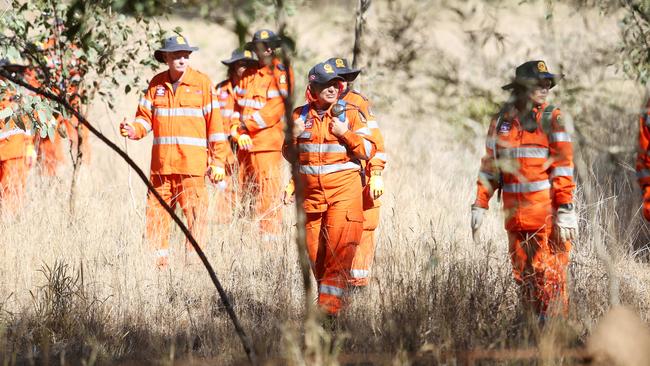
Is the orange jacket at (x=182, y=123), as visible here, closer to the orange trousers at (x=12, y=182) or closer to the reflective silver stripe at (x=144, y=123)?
the reflective silver stripe at (x=144, y=123)

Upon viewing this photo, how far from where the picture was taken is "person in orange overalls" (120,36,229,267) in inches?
331

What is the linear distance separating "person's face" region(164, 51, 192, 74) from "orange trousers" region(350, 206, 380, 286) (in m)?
2.27

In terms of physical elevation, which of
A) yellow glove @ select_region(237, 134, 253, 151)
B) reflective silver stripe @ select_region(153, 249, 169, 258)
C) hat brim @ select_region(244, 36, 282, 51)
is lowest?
reflective silver stripe @ select_region(153, 249, 169, 258)

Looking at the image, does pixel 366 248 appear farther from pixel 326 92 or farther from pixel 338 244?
pixel 326 92

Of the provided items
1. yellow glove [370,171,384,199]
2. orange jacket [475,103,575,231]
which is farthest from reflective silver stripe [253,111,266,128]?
orange jacket [475,103,575,231]

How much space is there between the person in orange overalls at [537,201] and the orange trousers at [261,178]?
3.48 meters

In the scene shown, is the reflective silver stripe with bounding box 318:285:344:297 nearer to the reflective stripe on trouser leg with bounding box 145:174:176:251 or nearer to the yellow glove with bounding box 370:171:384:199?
the yellow glove with bounding box 370:171:384:199

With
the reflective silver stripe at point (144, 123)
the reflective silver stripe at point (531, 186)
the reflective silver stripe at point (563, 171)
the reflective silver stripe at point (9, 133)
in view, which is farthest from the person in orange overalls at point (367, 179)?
the reflective silver stripe at point (9, 133)

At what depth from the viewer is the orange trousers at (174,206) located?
8.27 meters

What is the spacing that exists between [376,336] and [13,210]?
17.4ft

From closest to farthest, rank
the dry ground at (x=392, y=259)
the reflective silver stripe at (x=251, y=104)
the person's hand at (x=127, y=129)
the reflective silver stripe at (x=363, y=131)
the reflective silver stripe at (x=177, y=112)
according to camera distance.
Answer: the dry ground at (x=392, y=259)
the reflective silver stripe at (x=363, y=131)
the person's hand at (x=127, y=129)
the reflective silver stripe at (x=177, y=112)
the reflective silver stripe at (x=251, y=104)

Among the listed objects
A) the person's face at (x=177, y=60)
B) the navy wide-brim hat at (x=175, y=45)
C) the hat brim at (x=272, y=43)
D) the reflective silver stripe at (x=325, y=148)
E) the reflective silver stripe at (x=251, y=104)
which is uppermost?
the navy wide-brim hat at (x=175, y=45)

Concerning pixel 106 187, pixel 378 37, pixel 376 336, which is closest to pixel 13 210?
pixel 106 187

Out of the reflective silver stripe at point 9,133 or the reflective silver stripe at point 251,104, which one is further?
the reflective silver stripe at point 9,133
